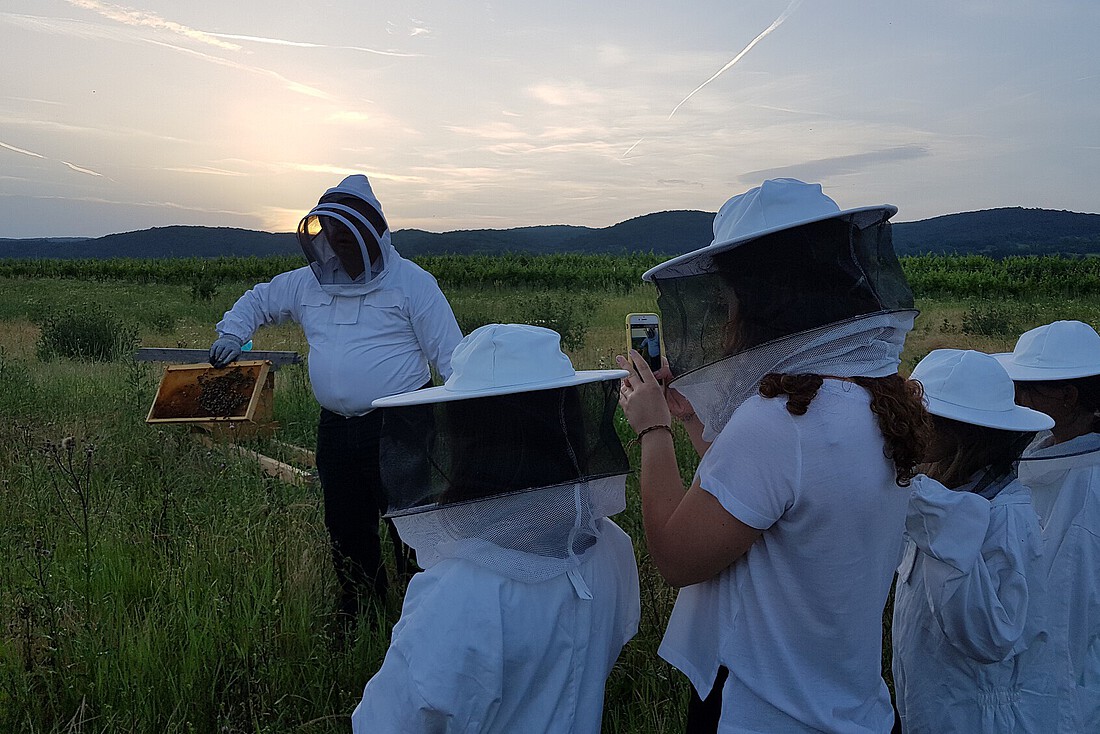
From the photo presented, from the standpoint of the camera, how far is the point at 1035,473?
2.64m

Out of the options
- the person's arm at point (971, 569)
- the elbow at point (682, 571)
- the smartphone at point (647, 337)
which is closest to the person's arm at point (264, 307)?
the smartphone at point (647, 337)

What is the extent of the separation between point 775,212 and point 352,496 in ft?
10.1

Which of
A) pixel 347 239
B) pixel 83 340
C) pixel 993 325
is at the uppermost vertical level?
pixel 347 239

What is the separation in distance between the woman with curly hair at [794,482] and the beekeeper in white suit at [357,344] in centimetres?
243

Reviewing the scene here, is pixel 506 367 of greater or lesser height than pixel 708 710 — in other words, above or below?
above

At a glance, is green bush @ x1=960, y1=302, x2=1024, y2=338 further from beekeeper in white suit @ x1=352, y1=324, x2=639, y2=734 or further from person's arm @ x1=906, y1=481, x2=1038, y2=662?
beekeeper in white suit @ x1=352, y1=324, x2=639, y2=734

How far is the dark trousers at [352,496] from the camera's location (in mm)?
4141

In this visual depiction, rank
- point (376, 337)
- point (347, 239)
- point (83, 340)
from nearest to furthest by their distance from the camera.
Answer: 1. point (347, 239)
2. point (376, 337)
3. point (83, 340)

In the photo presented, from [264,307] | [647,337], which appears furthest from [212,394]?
[647,337]

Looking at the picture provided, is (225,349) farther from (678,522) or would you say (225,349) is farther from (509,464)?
(678,522)

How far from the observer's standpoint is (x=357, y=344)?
420 cm

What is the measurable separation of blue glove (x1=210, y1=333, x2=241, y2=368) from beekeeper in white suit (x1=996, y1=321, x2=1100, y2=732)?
4134 millimetres

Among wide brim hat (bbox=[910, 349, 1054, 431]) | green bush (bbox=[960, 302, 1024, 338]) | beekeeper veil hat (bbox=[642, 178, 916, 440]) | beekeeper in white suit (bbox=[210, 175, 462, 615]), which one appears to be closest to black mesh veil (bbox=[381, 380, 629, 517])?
beekeeper veil hat (bbox=[642, 178, 916, 440])

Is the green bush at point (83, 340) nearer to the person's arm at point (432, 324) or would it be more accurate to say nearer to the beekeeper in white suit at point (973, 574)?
the person's arm at point (432, 324)
